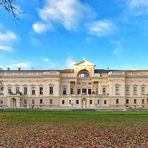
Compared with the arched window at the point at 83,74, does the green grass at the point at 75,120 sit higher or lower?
lower

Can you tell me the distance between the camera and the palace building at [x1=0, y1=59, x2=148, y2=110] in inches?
4555

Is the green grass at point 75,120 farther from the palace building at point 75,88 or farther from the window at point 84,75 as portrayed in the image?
the window at point 84,75

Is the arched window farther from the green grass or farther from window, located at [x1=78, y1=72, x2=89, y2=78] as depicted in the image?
the green grass

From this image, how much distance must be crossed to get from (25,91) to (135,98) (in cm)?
3280

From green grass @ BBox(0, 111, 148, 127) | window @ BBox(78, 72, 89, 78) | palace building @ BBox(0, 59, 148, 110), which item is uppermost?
window @ BBox(78, 72, 89, 78)

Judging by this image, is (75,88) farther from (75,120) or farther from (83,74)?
(75,120)

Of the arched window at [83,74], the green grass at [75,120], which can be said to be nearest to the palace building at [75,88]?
the arched window at [83,74]

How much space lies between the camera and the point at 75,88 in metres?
121

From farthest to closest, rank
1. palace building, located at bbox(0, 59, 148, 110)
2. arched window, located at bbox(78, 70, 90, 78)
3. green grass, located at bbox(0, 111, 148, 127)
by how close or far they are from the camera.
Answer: arched window, located at bbox(78, 70, 90, 78) < palace building, located at bbox(0, 59, 148, 110) < green grass, located at bbox(0, 111, 148, 127)

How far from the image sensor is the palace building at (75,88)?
380 feet

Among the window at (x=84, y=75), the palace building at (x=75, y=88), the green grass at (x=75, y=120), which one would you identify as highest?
the window at (x=84, y=75)

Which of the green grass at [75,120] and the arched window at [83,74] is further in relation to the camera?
the arched window at [83,74]

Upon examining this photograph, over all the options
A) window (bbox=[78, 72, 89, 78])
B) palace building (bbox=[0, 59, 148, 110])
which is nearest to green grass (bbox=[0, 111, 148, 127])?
palace building (bbox=[0, 59, 148, 110])

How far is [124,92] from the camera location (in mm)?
117375
